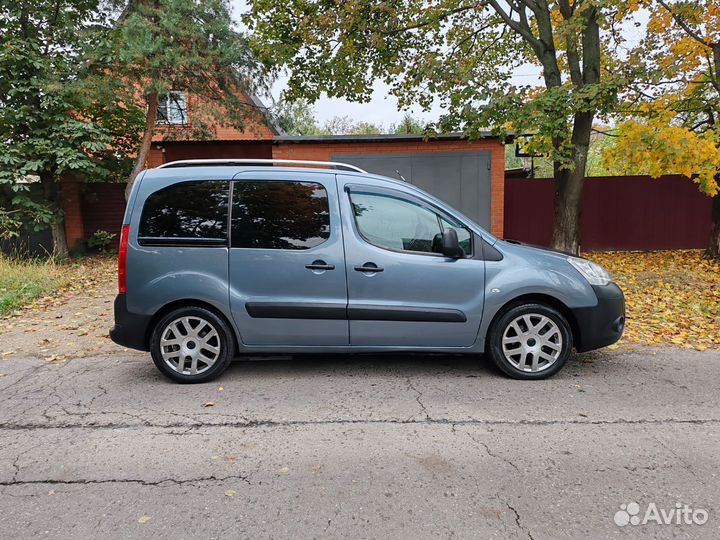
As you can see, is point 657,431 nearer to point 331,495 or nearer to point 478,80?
point 331,495

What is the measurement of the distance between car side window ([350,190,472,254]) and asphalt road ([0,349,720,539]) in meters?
1.25

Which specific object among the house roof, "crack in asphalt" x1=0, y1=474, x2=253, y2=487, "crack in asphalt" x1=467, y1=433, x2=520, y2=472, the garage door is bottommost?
"crack in asphalt" x1=0, y1=474, x2=253, y2=487

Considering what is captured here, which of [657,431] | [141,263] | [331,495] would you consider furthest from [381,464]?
[141,263]

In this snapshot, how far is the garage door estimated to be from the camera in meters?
12.3

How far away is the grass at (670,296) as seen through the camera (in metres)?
5.83

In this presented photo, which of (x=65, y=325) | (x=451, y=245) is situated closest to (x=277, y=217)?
(x=451, y=245)

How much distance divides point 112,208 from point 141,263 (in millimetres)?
10436

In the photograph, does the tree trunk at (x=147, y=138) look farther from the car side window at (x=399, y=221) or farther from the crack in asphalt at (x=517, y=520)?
the crack in asphalt at (x=517, y=520)

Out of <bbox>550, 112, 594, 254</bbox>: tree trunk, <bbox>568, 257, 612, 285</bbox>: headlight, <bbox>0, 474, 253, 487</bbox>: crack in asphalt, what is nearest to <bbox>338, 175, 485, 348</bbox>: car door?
<bbox>568, 257, 612, 285</bbox>: headlight

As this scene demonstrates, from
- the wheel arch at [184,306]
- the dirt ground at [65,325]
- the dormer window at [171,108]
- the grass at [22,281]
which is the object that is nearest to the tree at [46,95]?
the dormer window at [171,108]

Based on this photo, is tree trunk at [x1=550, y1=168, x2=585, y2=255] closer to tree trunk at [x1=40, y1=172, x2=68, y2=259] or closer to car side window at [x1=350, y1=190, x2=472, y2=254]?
car side window at [x1=350, y1=190, x2=472, y2=254]

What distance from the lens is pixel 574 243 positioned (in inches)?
395

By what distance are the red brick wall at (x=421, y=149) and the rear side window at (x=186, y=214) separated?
27.4ft

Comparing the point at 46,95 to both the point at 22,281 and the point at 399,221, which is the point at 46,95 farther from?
the point at 399,221
